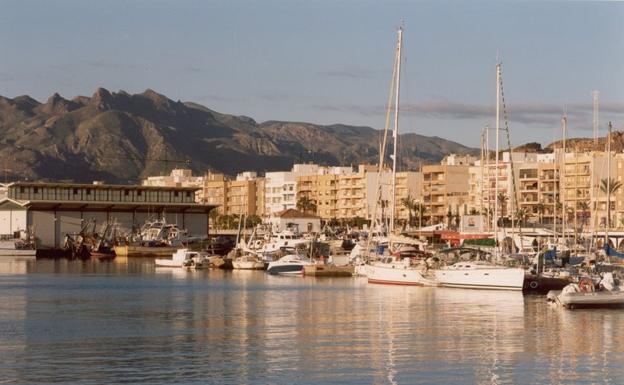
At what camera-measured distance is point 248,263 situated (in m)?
112

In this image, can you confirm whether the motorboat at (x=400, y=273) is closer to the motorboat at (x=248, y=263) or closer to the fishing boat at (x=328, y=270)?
the fishing boat at (x=328, y=270)

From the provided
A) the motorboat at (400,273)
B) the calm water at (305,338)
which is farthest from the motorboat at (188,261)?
the calm water at (305,338)

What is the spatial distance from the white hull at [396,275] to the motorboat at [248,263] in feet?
106

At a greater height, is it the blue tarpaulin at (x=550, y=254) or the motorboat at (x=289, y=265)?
the blue tarpaulin at (x=550, y=254)

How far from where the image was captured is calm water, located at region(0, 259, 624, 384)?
121 feet

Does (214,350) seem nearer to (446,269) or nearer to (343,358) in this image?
(343,358)

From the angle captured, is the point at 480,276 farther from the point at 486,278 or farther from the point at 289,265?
the point at 289,265

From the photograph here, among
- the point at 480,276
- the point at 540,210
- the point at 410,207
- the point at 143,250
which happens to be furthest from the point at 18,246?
the point at 480,276

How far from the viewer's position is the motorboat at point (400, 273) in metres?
75.3

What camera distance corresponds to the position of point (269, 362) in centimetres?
3953

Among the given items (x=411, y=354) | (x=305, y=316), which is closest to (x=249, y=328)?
(x=305, y=316)

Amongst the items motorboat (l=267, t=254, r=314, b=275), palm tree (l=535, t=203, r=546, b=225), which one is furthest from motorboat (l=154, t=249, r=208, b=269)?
palm tree (l=535, t=203, r=546, b=225)

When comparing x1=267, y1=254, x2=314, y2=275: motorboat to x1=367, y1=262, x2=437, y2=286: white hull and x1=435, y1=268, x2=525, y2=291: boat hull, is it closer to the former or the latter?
x1=367, y1=262, x2=437, y2=286: white hull

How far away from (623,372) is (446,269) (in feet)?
117
